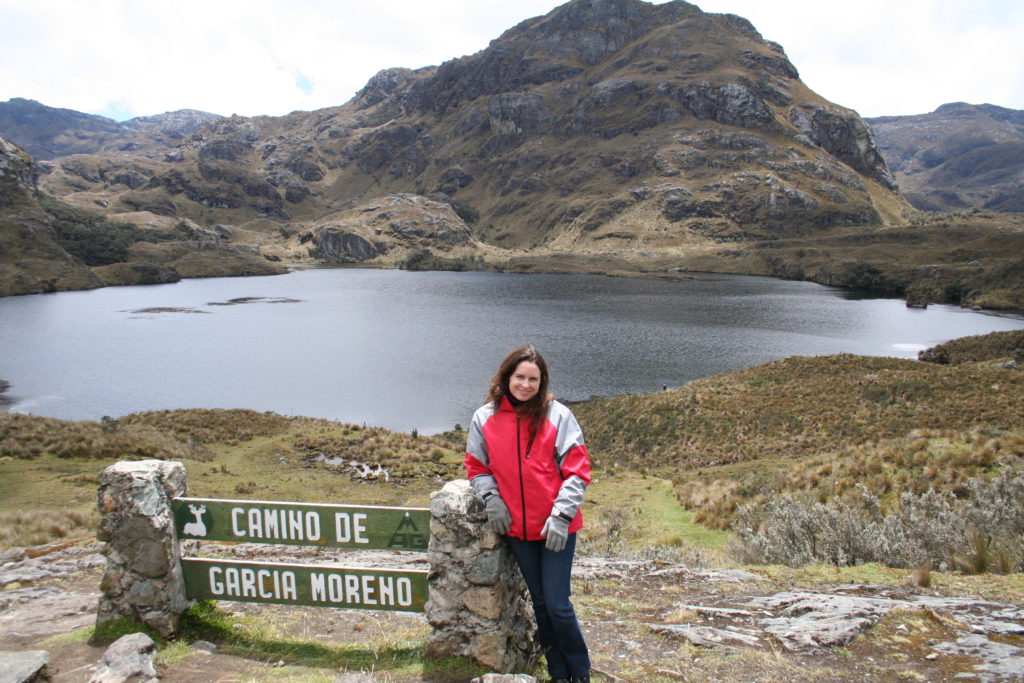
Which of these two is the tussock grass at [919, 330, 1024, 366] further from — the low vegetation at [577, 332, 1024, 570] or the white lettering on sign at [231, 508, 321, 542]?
the white lettering on sign at [231, 508, 321, 542]

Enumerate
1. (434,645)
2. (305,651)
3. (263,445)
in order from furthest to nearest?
(263,445), (305,651), (434,645)

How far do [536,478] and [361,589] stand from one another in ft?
7.70

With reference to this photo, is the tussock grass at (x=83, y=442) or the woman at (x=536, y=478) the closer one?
the woman at (x=536, y=478)

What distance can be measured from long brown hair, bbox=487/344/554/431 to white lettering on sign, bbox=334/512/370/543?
1.87 m

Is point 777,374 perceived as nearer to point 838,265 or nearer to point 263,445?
point 263,445

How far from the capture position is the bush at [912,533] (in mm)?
8844

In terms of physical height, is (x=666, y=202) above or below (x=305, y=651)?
above

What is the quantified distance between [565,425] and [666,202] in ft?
676

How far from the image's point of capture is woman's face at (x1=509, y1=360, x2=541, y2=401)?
16.8 ft

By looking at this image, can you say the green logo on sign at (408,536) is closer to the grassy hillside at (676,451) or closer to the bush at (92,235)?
the grassy hillside at (676,451)

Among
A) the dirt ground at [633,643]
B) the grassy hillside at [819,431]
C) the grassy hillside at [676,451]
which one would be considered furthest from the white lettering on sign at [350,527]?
the grassy hillside at [819,431]

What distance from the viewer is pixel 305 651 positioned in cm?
591

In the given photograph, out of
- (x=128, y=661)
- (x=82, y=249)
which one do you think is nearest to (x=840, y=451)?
(x=128, y=661)

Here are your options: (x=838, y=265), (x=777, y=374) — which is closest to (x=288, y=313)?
(x=777, y=374)
